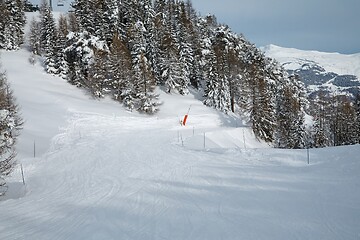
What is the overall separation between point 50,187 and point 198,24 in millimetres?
54640

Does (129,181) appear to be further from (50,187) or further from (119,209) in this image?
(50,187)

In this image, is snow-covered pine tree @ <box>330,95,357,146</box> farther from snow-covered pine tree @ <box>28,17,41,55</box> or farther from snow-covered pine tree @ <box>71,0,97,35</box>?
snow-covered pine tree @ <box>28,17,41,55</box>

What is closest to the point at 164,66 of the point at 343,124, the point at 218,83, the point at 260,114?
the point at 218,83

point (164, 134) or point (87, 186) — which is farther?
point (164, 134)

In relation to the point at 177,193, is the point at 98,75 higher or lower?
higher

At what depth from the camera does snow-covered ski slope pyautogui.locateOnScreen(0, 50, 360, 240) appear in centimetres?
674

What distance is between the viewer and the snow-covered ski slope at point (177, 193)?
6738 millimetres

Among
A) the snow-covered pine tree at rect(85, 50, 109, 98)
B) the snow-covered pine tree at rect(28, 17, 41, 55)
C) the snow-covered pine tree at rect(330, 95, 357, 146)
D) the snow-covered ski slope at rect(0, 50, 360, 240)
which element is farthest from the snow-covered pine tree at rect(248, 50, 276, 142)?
the snow-covered pine tree at rect(28, 17, 41, 55)

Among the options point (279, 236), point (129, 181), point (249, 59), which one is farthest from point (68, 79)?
point (279, 236)

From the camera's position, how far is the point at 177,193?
9.75 meters

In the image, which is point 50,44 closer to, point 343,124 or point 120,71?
point 120,71

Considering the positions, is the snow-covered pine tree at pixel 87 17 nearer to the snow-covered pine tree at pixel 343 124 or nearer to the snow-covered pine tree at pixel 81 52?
the snow-covered pine tree at pixel 81 52

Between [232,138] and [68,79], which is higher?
[68,79]

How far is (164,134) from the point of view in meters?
27.5
